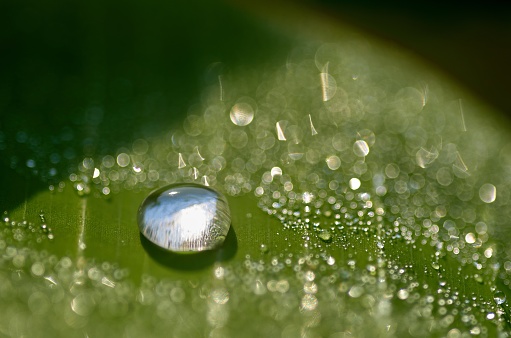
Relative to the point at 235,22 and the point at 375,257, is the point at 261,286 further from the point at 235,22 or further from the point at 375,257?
the point at 235,22

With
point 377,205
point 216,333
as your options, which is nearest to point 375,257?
point 377,205

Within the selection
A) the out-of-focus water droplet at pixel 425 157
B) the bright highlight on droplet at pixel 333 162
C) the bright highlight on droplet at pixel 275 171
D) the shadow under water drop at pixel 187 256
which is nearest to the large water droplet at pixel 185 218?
the shadow under water drop at pixel 187 256

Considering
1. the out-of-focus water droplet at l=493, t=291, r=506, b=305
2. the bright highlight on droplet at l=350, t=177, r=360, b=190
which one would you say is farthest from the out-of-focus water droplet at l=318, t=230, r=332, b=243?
the out-of-focus water droplet at l=493, t=291, r=506, b=305

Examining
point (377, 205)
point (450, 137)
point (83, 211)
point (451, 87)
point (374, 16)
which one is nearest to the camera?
point (83, 211)

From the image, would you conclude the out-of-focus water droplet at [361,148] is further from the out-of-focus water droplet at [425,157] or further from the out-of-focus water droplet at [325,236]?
the out-of-focus water droplet at [325,236]

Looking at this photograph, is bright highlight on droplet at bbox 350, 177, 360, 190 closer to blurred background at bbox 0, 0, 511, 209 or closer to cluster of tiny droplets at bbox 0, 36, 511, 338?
cluster of tiny droplets at bbox 0, 36, 511, 338
